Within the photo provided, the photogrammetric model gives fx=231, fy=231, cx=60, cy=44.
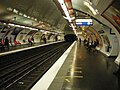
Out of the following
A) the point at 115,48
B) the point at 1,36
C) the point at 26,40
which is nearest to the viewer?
the point at 115,48

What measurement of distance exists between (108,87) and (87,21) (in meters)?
15.6

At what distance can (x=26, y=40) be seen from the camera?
1896 inches

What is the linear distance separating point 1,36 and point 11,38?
17.2 feet

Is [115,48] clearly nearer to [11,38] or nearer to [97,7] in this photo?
[97,7]

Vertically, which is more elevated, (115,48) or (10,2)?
(10,2)

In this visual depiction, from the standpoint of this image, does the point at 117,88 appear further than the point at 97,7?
No

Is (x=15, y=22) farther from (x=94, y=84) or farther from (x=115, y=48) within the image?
(x=94, y=84)

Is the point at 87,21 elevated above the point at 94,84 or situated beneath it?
elevated above

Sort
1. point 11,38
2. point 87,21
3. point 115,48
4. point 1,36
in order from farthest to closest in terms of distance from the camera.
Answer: point 11,38 → point 1,36 → point 87,21 → point 115,48

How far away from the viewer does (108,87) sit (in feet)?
25.8

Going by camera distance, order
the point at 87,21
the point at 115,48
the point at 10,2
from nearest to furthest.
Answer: the point at 10,2
the point at 115,48
the point at 87,21

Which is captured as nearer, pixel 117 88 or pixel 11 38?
pixel 117 88

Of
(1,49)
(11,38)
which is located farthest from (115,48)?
(11,38)

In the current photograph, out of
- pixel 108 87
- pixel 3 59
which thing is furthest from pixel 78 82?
pixel 3 59
